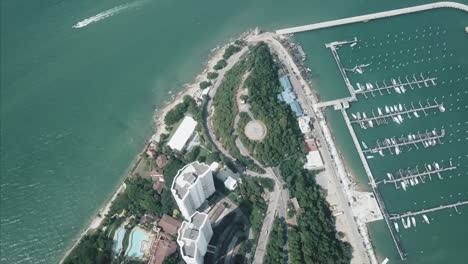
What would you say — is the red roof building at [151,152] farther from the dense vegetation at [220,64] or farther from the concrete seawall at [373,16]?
the concrete seawall at [373,16]

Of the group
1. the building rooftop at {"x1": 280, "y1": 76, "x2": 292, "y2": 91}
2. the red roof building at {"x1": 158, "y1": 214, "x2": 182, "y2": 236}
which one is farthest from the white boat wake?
the red roof building at {"x1": 158, "y1": 214, "x2": 182, "y2": 236}

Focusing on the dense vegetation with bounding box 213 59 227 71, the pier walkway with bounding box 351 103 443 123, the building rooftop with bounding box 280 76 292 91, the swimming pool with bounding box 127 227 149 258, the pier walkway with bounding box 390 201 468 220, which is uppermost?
the dense vegetation with bounding box 213 59 227 71

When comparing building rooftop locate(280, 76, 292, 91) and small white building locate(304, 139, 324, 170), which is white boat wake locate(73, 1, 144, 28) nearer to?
building rooftop locate(280, 76, 292, 91)

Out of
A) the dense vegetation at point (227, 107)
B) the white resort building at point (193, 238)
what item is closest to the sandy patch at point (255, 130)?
the dense vegetation at point (227, 107)

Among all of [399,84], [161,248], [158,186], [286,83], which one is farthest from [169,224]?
[399,84]

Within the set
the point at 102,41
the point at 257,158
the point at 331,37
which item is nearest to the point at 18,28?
the point at 102,41

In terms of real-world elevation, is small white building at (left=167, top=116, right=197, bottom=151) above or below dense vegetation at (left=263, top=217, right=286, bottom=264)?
above

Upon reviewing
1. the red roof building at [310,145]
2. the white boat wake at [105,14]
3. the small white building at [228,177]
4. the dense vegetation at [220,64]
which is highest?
the white boat wake at [105,14]
